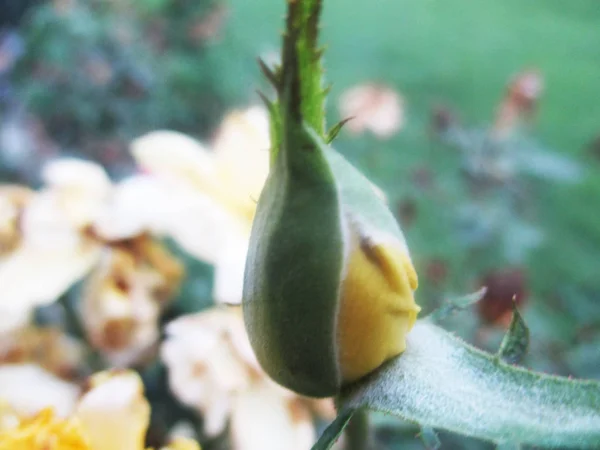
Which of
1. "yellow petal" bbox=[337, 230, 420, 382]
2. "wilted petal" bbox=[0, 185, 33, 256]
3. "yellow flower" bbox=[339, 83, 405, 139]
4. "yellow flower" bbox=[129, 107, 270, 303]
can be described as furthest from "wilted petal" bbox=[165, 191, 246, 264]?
"yellow flower" bbox=[339, 83, 405, 139]

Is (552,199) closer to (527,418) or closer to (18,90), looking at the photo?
(18,90)

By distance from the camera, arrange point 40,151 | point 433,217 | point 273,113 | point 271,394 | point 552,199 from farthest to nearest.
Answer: point 552,199 < point 433,217 < point 40,151 < point 271,394 < point 273,113

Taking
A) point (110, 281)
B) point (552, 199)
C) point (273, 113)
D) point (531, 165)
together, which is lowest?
point (552, 199)

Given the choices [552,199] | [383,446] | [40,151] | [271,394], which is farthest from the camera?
[552,199]

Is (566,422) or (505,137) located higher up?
(566,422)

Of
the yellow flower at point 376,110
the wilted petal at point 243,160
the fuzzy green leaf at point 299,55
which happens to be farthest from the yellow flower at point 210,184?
the yellow flower at point 376,110

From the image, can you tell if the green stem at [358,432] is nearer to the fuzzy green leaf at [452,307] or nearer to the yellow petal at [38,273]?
the fuzzy green leaf at [452,307]

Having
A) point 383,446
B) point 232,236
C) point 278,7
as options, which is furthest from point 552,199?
point 232,236

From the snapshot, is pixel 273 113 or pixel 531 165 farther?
pixel 531 165
